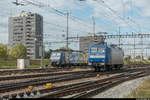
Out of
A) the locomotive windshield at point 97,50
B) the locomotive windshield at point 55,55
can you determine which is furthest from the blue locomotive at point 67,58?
the locomotive windshield at point 97,50

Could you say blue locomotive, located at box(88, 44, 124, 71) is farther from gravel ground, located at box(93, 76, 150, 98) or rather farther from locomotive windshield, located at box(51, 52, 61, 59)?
gravel ground, located at box(93, 76, 150, 98)

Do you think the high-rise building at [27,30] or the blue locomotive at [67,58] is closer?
the blue locomotive at [67,58]

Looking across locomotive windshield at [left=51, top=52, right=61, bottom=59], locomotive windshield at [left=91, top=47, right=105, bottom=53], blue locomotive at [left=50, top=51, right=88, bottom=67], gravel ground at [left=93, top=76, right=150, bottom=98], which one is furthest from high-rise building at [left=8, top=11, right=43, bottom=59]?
gravel ground at [left=93, top=76, right=150, bottom=98]

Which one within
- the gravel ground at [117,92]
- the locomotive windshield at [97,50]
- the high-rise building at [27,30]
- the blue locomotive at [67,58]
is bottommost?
the gravel ground at [117,92]

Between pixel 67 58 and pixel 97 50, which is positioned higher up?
pixel 97 50

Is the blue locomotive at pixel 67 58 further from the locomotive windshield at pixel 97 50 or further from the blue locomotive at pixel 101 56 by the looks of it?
the locomotive windshield at pixel 97 50

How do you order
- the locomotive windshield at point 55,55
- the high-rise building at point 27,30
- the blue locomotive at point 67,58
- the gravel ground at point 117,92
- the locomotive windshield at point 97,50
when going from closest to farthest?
the gravel ground at point 117,92 → the locomotive windshield at point 97,50 → the blue locomotive at point 67,58 → the locomotive windshield at point 55,55 → the high-rise building at point 27,30

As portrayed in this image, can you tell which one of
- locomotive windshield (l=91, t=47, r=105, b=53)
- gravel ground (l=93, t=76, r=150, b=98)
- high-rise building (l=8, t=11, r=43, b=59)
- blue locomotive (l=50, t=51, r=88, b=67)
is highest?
high-rise building (l=8, t=11, r=43, b=59)

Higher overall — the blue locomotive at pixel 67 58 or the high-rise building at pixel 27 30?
the high-rise building at pixel 27 30

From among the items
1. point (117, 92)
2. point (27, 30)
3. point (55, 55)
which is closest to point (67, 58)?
point (55, 55)

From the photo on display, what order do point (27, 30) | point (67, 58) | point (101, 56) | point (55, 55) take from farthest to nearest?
point (27, 30), point (67, 58), point (55, 55), point (101, 56)

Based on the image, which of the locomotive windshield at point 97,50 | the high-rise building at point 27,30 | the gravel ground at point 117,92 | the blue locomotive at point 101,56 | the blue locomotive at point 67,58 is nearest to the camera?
the gravel ground at point 117,92

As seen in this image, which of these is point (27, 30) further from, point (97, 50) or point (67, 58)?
point (97, 50)

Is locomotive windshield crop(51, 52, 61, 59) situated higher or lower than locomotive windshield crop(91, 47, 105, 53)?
lower
